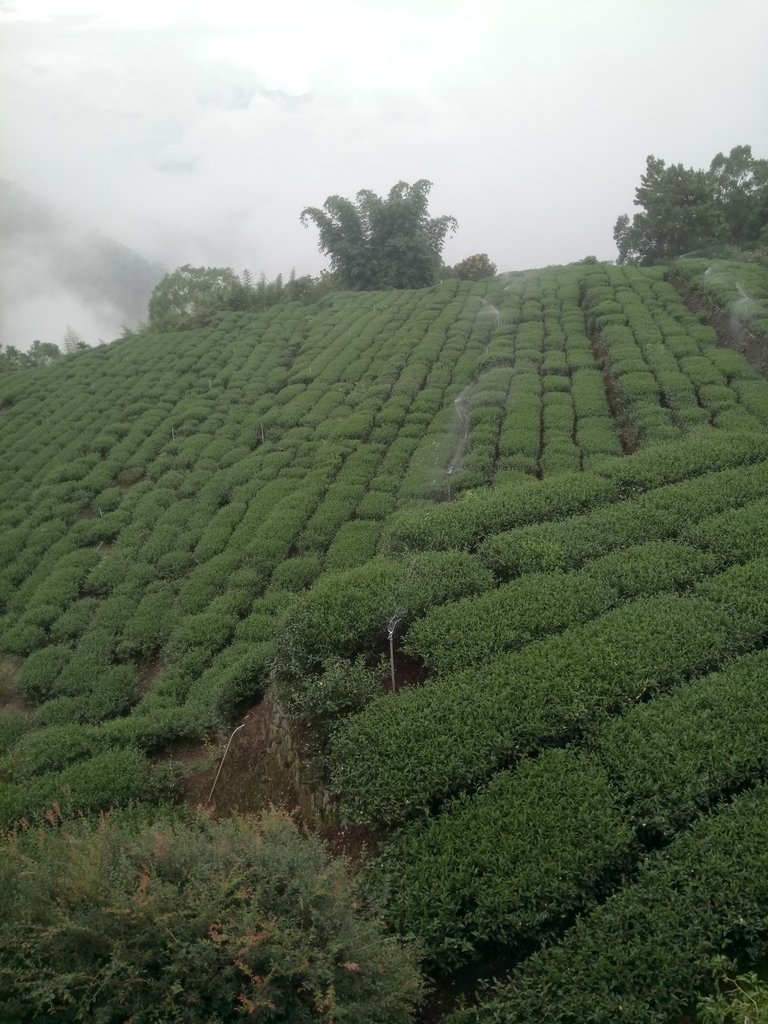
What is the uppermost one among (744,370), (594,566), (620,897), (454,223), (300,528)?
(454,223)

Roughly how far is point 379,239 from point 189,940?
105 ft

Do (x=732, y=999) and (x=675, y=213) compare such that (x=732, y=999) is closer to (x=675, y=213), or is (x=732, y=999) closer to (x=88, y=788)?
(x=88, y=788)

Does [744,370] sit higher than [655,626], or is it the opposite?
[744,370]

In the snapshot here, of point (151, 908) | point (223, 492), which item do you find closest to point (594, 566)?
point (151, 908)

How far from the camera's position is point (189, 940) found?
4.32m

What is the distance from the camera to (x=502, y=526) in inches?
420

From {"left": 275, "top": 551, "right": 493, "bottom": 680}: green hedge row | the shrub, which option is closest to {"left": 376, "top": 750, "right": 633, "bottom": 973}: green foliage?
{"left": 275, "top": 551, "right": 493, "bottom": 680}: green hedge row

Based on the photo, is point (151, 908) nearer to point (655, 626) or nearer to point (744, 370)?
point (655, 626)

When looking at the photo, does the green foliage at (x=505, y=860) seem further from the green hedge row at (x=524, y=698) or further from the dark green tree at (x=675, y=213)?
the dark green tree at (x=675, y=213)

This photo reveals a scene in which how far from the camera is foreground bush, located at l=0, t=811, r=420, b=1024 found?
13.4ft

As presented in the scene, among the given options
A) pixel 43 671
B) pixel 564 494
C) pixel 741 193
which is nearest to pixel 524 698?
pixel 564 494

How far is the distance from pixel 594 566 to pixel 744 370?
30.8ft

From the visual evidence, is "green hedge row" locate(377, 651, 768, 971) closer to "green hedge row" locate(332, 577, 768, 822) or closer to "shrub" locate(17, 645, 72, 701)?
"green hedge row" locate(332, 577, 768, 822)

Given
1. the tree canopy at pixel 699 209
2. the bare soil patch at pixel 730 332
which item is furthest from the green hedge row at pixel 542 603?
the tree canopy at pixel 699 209
